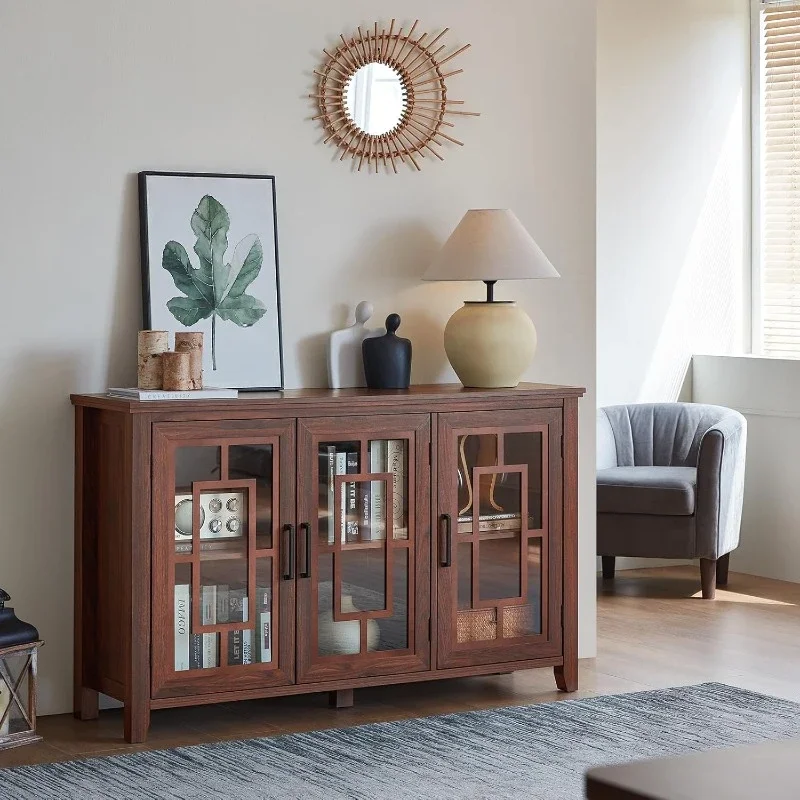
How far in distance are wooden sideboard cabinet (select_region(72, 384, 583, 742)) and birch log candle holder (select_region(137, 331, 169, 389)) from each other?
0.40 feet

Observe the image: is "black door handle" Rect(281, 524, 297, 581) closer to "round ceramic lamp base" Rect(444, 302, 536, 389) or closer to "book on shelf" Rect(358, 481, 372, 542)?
"book on shelf" Rect(358, 481, 372, 542)

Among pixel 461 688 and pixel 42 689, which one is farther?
pixel 461 688

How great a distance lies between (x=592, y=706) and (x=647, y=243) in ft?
9.29

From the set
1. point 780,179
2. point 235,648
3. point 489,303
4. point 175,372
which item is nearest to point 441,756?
point 235,648

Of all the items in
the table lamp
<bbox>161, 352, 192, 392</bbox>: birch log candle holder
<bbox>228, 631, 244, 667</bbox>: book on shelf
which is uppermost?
the table lamp

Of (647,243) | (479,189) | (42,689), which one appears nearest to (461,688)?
(42,689)

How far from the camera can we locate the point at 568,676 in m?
4.24

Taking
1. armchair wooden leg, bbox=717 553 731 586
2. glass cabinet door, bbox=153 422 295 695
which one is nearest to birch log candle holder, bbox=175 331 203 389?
glass cabinet door, bbox=153 422 295 695

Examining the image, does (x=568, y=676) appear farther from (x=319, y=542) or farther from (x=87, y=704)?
(x=87, y=704)

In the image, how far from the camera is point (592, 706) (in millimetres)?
4047

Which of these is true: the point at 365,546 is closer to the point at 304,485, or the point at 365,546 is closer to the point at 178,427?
the point at 304,485

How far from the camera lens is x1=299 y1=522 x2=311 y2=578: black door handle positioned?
12.6ft

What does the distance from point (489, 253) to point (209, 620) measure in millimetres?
1337

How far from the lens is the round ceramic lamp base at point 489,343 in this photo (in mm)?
4180
